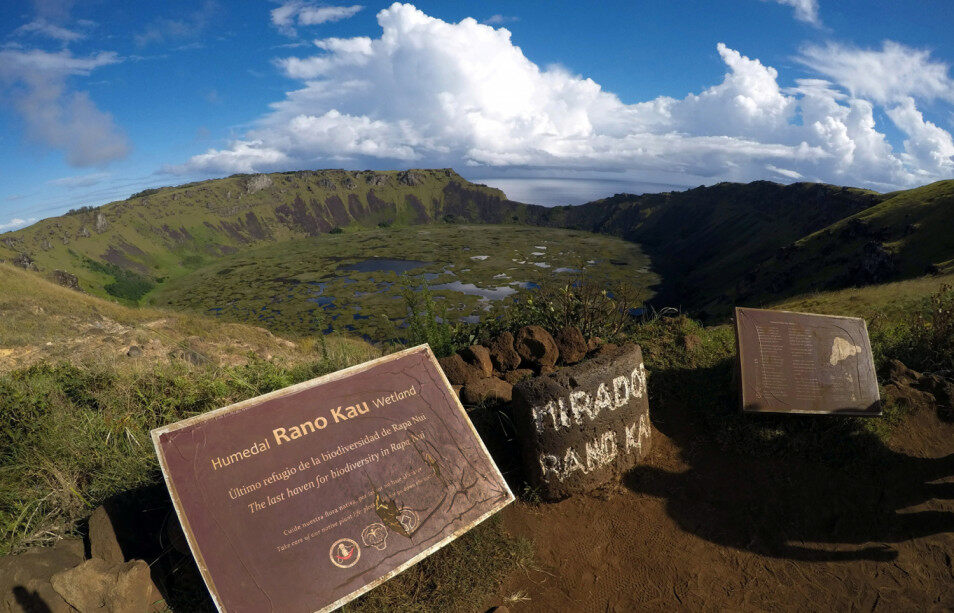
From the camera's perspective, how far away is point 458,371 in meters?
7.35

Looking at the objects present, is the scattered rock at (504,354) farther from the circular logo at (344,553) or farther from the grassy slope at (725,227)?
the grassy slope at (725,227)

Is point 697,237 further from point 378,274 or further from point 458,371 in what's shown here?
point 458,371

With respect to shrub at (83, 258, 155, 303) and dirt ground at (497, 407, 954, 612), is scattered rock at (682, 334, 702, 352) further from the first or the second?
shrub at (83, 258, 155, 303)

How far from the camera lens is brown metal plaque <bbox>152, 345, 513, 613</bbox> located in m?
3.45

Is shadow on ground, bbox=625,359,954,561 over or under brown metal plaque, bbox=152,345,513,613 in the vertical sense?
under

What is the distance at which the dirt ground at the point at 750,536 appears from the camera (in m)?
4.62

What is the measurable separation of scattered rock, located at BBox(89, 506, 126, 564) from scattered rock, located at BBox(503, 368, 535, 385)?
516 cm

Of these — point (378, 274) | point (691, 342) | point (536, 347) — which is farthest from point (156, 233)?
point (691, 342)

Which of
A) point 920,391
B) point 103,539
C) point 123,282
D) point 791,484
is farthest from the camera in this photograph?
point 123,282

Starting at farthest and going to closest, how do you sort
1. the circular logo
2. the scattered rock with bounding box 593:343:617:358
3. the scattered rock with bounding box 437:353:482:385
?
the scattered rock with bounding box 593:343:617:358, the scattered rock with bounding box 437:353:482:385, the circular logo

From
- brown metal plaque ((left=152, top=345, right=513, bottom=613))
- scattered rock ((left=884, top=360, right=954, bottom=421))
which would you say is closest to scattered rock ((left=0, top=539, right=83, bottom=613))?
brown metal plaque ((left=152, top=345, right=513, bottom=613))

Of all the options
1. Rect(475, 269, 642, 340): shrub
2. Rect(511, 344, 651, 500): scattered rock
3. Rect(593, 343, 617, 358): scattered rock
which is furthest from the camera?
Rect(475, 269, 642, 340): shrub

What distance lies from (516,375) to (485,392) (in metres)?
0.99

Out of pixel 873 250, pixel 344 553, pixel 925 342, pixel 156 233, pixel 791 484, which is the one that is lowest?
pixel 791 484
